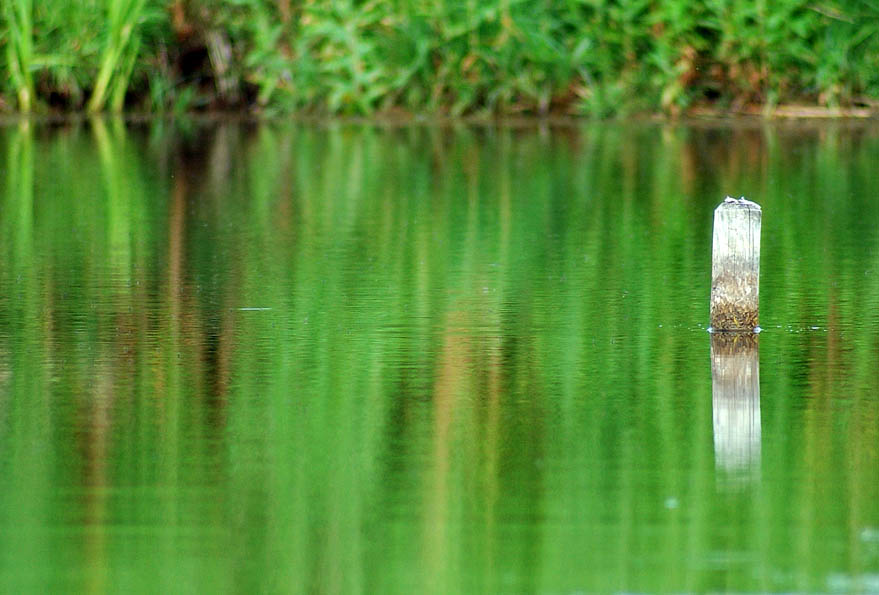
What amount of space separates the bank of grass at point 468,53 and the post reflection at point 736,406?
36.7 feet

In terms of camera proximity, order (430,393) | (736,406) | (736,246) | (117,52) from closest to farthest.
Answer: (736,406) < (430,393) < (736,246) < (117,52)

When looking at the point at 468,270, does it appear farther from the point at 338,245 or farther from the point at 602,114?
the point at 602,114

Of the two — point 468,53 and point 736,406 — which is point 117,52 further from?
point 736,406

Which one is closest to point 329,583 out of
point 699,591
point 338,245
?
point 699,591

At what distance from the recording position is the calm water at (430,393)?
4.89 meters

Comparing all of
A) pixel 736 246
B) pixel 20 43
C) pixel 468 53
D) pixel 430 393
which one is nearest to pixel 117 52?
pixel 20 43

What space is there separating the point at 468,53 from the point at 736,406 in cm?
1283

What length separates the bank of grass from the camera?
1884 cm

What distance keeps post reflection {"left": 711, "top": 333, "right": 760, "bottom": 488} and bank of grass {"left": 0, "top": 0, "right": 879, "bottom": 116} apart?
11176 millimetres

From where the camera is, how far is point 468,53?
19281 mm

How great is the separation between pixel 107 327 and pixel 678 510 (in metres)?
3.56

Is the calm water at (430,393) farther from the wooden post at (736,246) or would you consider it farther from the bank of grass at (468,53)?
the bank of grass at (468,53)

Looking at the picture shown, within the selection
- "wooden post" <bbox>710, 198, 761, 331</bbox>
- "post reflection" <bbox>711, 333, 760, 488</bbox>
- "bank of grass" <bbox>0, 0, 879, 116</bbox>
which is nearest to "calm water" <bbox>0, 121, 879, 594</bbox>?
"post reflection" <bbox>711, 333, 760, 488</bbox>

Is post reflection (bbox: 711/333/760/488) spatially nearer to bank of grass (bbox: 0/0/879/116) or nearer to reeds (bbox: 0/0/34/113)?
bank of grass (bbox: 0/0/879/116)
